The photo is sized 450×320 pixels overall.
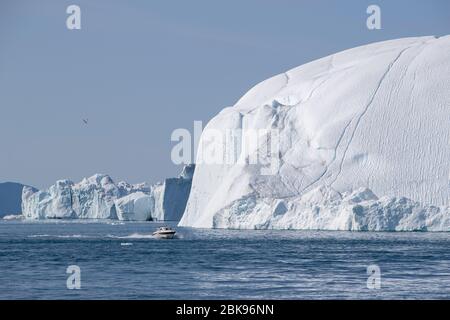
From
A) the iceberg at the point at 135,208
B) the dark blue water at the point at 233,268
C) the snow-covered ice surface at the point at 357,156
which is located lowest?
the iceberg at the point at 135,208

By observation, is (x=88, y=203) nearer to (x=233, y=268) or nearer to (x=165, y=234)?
(x=165, y=234)

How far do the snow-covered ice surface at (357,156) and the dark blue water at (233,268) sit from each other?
339 inches

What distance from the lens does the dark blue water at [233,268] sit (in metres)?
35.3

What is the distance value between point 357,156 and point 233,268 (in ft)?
139

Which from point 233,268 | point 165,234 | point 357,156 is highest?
point 357,156

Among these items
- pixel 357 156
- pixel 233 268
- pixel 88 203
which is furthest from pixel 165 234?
pixel 88 203

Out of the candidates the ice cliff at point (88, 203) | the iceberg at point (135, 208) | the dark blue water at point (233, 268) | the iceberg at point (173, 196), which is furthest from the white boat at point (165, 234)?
the iceberg at point (135, 208)

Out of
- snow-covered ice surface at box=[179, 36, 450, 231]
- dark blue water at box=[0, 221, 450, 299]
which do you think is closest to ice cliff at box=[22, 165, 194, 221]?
snow-covered ice surface at box=[179, 36, 450, 231]

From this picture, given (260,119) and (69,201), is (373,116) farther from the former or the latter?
(69,201)

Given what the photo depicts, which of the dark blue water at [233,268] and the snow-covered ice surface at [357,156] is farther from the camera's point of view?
the snow-covered ice surface at [357,156]

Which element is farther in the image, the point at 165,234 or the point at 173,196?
the point at 173,196

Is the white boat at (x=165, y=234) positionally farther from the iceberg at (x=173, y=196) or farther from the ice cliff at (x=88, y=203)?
the ice cliff at (x=88, y=203)

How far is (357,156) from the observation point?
86.4 m

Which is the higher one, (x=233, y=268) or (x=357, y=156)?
(x=357, y=156)
